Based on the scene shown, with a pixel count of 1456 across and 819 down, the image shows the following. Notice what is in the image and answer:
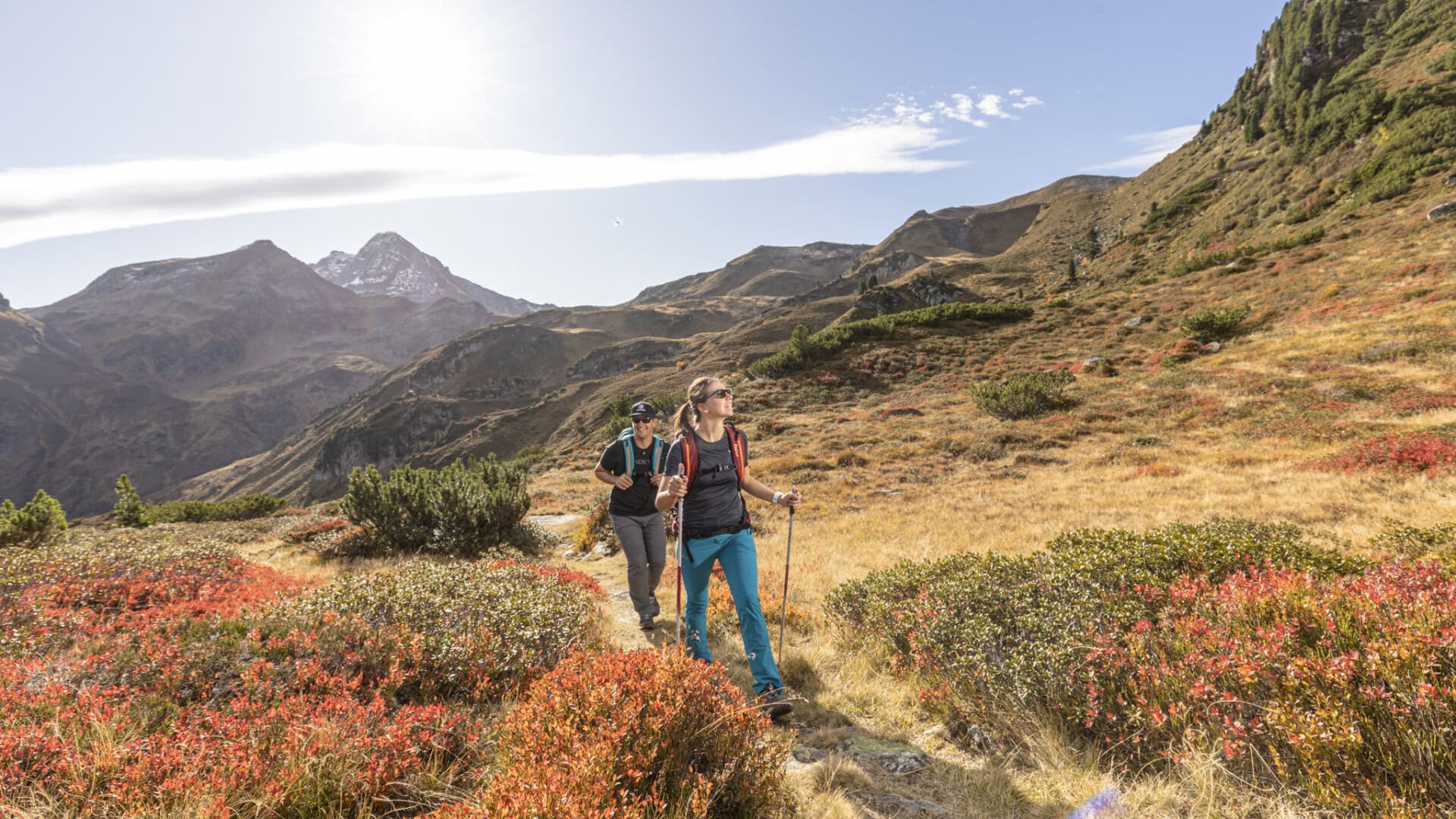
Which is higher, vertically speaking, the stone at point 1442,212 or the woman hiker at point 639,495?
the stone at point 1442,212

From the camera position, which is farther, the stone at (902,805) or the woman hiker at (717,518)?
the woman hiker at (717,518)

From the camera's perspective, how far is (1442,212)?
3103cm

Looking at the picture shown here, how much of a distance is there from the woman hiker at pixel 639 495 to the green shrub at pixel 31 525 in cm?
1235

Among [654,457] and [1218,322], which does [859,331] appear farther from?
[654,457]

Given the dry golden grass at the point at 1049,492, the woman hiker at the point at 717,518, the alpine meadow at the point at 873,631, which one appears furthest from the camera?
the woman hiker at the point at 717,518

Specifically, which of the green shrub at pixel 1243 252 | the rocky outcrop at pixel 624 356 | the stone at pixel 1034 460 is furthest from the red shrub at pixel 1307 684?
the rocky outcrop at pixel 624 356

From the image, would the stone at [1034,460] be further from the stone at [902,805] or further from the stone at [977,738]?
the stone at [902,805]

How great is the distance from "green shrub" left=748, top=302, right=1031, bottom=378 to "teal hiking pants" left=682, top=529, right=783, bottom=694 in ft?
127

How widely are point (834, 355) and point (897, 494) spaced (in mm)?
30353

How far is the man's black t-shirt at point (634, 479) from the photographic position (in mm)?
6273

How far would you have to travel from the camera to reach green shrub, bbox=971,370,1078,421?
74.2ft

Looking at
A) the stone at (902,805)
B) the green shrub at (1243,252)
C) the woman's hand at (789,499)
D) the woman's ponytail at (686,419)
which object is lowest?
the stone at (902,805)

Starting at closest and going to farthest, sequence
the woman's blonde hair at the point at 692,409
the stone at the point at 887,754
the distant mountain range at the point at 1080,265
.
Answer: the stone at the point at 887,754
the woman's blonde hair at the point at 692,409
the distant mountain range at the point at 1080,265

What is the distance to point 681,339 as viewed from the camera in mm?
134125
